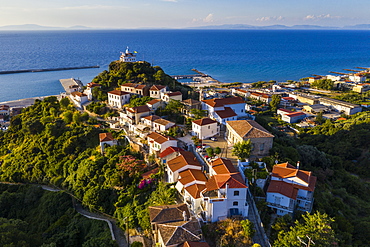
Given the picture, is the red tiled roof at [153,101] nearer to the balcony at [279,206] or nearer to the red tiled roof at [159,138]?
the red tiled roof at [159,138]

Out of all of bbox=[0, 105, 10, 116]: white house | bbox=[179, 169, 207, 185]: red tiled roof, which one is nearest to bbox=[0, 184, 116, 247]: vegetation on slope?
bbox=[179, 169, 207, 185]: red tiled roof

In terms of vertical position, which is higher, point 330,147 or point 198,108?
point 198,108

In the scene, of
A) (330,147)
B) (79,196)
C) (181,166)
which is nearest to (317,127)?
(330,147)

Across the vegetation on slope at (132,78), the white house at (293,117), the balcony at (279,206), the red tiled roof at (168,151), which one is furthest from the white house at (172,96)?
the white house at (293,117)

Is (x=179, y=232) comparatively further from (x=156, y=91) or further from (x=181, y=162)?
(x=156, y=91)

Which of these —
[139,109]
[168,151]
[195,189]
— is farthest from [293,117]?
[195,189]

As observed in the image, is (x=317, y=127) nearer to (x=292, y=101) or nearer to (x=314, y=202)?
(x=292, y=101)

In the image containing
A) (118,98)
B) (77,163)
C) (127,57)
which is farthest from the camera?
(127,57)
